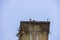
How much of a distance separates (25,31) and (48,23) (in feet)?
1.22

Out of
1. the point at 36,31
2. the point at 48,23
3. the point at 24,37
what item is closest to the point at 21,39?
the point at 24,37

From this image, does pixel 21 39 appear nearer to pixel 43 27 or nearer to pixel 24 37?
pixel 24 37

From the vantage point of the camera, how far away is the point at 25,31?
3256mm

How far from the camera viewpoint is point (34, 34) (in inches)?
129

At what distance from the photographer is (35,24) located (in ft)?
10.7

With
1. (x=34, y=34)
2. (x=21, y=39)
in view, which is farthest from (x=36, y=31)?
(x=21, y=39)

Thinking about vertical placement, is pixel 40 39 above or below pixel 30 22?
below

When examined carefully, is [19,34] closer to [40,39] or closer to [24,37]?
[24,37]

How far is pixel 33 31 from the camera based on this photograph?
326cm

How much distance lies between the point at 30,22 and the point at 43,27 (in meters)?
0.21

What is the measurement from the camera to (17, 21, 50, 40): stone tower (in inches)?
128

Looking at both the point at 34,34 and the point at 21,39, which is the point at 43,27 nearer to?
the point at 34,34

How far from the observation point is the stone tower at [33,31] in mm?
3252

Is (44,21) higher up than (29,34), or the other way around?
(44,21)
